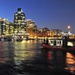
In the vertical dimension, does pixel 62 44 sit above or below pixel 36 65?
above

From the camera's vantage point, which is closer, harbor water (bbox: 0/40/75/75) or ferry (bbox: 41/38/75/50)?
harbor water (bbox: 0/40/75/75)

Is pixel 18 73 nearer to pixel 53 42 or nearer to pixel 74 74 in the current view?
pixel 74 74

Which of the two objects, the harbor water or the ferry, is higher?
the ferry

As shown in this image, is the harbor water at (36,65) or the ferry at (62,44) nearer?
the harbor water at (36,65)

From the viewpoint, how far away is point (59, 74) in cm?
2295

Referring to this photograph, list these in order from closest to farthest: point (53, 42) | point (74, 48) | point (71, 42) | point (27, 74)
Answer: point (27, 74) → point (74, 48) → point (71, 42) → point (53, 42)

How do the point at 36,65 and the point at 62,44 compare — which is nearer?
the point at 36,65

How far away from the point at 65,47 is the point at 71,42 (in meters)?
5.75

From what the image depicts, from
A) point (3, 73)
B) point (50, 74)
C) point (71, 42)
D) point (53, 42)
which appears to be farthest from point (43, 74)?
point (53, 42)

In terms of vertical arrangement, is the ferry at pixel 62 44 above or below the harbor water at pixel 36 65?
above

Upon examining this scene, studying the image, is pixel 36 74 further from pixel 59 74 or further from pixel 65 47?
pixel 65 47

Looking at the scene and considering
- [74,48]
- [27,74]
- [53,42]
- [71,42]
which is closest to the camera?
[27,74]

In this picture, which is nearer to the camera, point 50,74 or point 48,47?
point 50,74

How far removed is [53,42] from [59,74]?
55.5 metres
